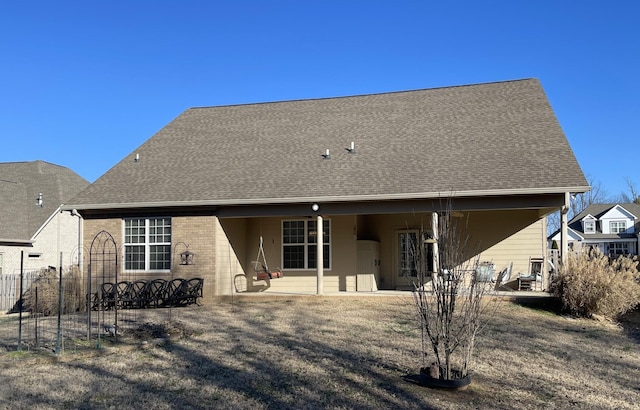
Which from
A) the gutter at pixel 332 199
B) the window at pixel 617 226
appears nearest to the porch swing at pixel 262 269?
the gutter at pixel 332 199

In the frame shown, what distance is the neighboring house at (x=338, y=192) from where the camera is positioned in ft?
48.6

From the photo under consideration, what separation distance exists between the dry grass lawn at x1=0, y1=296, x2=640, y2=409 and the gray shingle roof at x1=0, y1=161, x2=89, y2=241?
12.8m

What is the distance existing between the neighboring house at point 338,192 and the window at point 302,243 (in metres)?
0.03

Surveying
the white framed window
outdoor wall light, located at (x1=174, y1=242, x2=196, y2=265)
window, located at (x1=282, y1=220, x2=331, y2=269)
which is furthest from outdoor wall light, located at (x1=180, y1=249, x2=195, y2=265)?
the white framed window

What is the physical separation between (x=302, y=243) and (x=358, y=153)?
129 inches

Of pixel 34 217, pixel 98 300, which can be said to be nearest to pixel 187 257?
pixel 98 300

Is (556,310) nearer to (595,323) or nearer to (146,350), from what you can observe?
(595,323)

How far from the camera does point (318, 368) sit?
309 inches

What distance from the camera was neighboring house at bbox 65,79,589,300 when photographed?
14.8m

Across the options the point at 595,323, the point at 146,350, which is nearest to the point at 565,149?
the point at 595,323

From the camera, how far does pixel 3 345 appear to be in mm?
10070

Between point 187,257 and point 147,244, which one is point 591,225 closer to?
point 187,257

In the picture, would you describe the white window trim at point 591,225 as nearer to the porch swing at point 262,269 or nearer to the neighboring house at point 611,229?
the neighboring house at point 611,229

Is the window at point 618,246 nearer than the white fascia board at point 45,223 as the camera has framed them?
No
